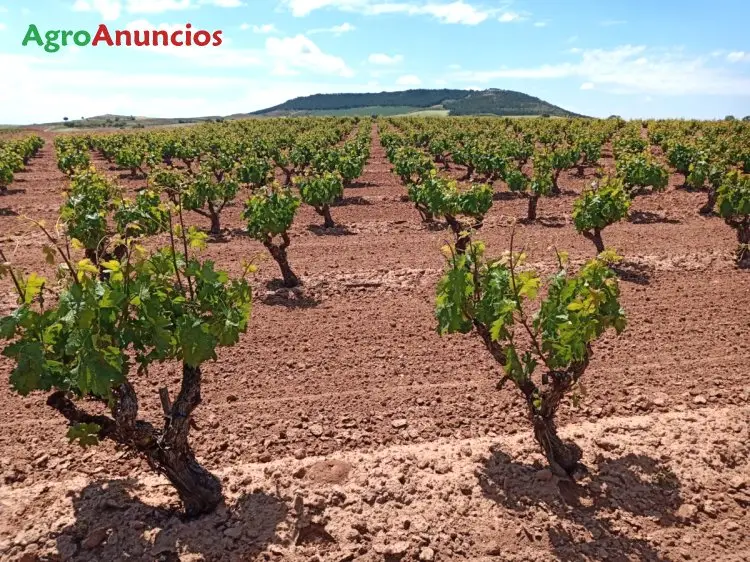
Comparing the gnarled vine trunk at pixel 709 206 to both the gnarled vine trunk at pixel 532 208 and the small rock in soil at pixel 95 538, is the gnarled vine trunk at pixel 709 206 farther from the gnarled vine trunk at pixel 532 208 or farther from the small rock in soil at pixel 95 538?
the small rock in soil at pixel 95 538

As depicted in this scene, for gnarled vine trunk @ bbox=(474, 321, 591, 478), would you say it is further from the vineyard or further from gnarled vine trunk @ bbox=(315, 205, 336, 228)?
gnarled vine trunk @ bbox=(315, 205, 336, 228)

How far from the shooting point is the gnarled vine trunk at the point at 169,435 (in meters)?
5.39

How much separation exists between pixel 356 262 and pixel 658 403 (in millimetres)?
8486

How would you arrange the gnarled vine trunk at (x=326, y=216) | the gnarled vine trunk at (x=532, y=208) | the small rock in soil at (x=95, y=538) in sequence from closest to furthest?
1. the small rock in soil at (x=95, y=538)
2. the gnarled vine trunk at (x=326, y=216)
3. the gnarled vine trunk at (x=532, y=208)

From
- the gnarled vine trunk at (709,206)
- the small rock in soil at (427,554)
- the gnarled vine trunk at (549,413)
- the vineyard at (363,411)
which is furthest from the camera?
the gnarled vine trunk at (709,206)

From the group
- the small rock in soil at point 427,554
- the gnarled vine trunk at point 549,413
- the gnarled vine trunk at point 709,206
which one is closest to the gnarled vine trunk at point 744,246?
the gnarled vine trunk at point 709,206

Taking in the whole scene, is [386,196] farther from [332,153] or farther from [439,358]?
[439,358]

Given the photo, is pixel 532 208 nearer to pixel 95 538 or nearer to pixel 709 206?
pixel 709 206

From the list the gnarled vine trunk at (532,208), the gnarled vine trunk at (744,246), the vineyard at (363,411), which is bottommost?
the vineyard at (363,411)

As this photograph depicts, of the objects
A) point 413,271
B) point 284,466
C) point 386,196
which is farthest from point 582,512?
point 386,196

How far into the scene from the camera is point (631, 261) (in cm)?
1447

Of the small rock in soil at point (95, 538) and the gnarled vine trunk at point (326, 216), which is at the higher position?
the gnarled vine trunk at point (326, 216)

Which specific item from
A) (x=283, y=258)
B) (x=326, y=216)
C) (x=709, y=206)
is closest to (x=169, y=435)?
(x=283, y=258)

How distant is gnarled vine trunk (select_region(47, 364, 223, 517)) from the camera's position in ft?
17.7
